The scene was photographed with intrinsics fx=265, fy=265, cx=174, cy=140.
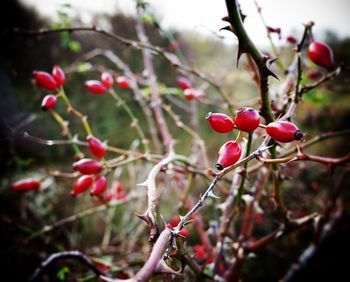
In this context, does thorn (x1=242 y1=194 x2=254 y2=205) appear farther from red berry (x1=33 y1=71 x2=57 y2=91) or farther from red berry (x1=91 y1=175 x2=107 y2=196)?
red berry (x1=33 y1=71 x2=57 y2=91)

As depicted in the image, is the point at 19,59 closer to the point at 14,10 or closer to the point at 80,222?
the point at 14,10

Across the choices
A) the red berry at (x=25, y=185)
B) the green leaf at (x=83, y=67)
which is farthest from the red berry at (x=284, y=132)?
the green leaf at (x=83, y=67)

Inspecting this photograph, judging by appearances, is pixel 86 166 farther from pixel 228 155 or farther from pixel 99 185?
pixel 228 155

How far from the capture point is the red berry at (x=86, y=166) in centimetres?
94

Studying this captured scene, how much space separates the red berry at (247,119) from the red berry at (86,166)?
0.58 m

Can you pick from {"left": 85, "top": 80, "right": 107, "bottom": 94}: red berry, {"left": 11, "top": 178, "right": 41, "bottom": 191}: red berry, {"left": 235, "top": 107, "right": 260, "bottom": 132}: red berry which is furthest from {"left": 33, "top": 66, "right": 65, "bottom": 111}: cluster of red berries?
{"left": 235, "top": 107, "right": 260, "bottom": 132}: red berry

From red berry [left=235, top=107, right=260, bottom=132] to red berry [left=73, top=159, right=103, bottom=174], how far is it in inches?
22.7

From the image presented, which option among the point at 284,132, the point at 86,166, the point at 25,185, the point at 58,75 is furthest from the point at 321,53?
the point at 25,185

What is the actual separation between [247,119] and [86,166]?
61 cm

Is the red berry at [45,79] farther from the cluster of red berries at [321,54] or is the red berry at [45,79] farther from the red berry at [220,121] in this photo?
the cluster of red berries at [321,54]

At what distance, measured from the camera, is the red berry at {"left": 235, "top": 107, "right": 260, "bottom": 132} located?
60 cm

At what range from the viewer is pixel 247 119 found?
1.96 ft

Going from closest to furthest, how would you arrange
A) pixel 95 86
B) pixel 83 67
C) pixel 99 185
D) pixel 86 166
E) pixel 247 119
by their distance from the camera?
pixel 247 119, pixel 86 166, pixel 99 185, pixel 95 86, pixel 83 67

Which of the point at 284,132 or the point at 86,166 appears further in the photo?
the point at 86,166
